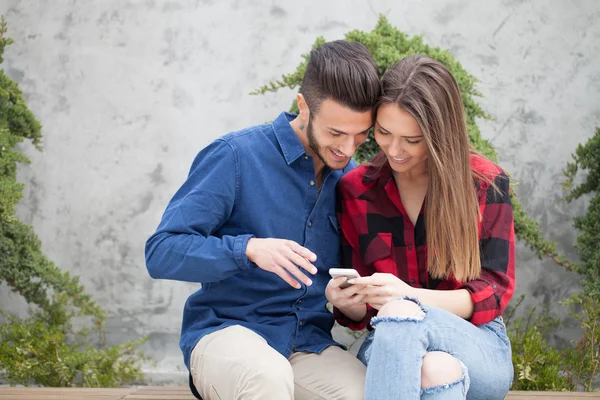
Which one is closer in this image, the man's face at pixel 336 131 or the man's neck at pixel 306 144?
the man's face at pixel 336 131

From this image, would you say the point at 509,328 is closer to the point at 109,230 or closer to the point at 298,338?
the point at 298,338

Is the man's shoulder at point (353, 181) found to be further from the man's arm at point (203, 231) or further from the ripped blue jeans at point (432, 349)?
the ripped blue jeans at point (432, 349)

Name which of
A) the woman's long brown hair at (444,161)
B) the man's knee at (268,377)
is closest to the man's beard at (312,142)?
the woman's long brown hair at (444,161)

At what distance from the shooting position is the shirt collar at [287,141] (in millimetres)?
2670

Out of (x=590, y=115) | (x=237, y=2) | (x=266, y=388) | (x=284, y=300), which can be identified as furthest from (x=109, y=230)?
(x=590, y=115)

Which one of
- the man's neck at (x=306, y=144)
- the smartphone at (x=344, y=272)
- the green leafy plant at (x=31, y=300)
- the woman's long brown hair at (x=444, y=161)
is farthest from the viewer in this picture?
the green leafy plant at (x=31, y=300)

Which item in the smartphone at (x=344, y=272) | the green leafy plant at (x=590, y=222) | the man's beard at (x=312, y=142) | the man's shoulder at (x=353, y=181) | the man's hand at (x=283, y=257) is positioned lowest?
the green leafy plant at (x=590, y=222)

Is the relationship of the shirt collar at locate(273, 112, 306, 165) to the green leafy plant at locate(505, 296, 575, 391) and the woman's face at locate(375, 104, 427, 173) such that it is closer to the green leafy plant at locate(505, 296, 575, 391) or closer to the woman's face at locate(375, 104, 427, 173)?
the woman's face at locate(375, 104, 427, 173)

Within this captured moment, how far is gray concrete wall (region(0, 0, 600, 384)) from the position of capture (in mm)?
4312

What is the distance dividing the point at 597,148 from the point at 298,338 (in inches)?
81.4

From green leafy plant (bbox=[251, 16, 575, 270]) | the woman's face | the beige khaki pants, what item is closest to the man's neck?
the woman's face

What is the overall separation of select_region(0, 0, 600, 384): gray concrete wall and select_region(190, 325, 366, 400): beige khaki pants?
2035mm

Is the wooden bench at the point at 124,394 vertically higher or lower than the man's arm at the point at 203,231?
lower

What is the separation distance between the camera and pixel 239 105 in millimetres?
4418
